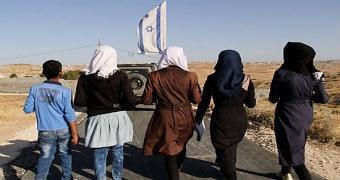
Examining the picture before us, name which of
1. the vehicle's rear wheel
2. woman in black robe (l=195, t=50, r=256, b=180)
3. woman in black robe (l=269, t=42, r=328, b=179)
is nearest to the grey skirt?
woman in black robe (l=195, t=50, r=256, b=180)

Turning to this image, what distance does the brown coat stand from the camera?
4.05 metres

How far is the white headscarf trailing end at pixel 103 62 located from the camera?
3977 mm

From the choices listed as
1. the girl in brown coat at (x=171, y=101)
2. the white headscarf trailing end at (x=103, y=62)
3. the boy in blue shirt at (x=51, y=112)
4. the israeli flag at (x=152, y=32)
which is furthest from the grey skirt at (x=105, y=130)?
the israeli flag at (x=152, y=32)

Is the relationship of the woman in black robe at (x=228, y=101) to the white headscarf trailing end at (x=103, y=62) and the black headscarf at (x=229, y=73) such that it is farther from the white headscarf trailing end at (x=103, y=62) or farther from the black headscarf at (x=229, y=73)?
the white headscarf trailing end at (x=103, y=62)

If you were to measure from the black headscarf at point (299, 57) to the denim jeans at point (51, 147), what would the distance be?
9.27 feet

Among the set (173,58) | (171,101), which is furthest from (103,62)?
(171,101)

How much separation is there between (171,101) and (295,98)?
1.56 metres

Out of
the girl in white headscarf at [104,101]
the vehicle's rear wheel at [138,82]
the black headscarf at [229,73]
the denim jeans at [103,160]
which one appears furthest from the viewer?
the vehicle's rear wheel at [138,82]

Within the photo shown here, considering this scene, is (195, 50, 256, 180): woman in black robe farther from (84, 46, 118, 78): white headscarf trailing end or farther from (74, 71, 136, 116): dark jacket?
(84, 46, 118, 78): white headscarf trailing end

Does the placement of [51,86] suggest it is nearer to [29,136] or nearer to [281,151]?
[281,151]

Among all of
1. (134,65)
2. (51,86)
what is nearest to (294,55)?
(51,86)

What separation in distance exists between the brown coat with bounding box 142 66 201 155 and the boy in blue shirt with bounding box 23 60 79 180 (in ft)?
3.09

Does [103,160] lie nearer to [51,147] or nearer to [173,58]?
[51,147]

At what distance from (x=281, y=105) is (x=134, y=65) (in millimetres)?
7975
